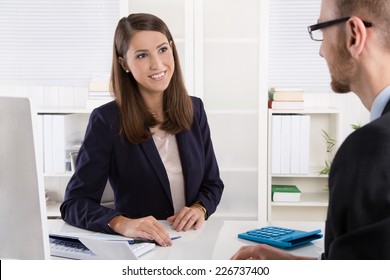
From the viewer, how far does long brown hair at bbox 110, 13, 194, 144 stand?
185cm

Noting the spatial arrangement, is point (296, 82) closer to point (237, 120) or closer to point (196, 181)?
point (237, 120)

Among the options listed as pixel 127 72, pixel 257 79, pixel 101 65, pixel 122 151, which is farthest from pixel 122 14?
pixel 122 151

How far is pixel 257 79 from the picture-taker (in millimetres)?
3150

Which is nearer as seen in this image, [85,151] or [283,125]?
[85,151]

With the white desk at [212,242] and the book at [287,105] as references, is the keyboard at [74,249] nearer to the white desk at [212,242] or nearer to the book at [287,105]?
the white desk at [212,242]

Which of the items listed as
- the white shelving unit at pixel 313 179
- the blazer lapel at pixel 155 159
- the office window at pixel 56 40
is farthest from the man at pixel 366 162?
the office window at pixel 56 40

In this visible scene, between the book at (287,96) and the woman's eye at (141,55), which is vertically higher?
the woman's eye at (141,55)

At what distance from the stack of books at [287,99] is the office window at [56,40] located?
1.03 metres

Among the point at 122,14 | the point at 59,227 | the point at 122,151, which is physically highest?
the point at 122,14

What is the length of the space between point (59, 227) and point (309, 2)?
2259mm

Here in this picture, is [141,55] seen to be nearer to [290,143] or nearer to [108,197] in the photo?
[108,197]

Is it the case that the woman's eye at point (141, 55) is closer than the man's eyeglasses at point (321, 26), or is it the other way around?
the man's eyeglasses at point (321, 26)

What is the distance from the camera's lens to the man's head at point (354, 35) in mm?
1062

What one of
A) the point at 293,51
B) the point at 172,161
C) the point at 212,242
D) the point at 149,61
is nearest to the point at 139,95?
the point at 149,61
